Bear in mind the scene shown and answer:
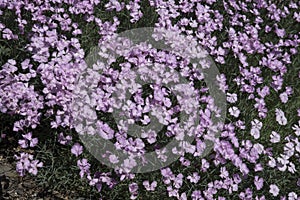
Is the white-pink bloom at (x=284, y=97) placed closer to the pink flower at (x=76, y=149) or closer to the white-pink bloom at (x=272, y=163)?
the white-pink bloom at (x=272, y=163)

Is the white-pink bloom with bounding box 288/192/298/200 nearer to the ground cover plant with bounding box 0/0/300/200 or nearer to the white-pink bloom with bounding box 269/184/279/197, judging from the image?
the ground cover plant with bounding box 0/0/300/200

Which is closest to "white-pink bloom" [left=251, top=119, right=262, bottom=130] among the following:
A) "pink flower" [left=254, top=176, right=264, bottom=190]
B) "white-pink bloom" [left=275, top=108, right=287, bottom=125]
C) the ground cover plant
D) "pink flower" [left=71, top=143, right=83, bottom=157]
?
the ground cover plant

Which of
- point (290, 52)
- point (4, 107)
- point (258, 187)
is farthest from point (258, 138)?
point (4, 107)

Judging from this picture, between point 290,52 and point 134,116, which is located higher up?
point 134,116

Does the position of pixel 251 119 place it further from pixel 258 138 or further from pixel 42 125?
pixel 42 125

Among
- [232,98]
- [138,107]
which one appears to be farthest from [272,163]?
[138,107]

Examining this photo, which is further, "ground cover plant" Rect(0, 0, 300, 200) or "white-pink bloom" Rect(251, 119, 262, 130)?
"white-pink bloom" Rect(251, 119, 262, 130)

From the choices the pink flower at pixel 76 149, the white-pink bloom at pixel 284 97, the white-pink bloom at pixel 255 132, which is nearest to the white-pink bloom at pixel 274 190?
the white-pink bloom at pixel 255 132

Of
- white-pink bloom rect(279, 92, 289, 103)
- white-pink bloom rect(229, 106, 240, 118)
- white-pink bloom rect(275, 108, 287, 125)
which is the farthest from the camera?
white-pink bloom rect(279, 92, 289, 103)

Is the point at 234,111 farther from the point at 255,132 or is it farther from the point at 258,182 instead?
the point at 258,182
